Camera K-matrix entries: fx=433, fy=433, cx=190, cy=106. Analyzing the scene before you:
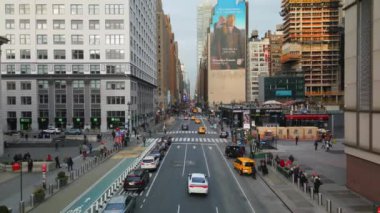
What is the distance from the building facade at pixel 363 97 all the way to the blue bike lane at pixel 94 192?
16.5 m

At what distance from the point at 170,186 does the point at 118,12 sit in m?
61.9

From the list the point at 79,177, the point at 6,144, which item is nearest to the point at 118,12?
the point at 6,144

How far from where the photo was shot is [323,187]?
30.1 meters

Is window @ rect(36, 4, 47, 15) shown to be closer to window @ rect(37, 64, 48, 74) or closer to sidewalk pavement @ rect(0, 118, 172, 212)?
window @ rect(37, 64, 48, 74)

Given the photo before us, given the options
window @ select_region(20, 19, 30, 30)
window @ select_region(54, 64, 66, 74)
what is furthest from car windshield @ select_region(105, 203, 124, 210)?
window @ select_region(20, 19, 30, 30)

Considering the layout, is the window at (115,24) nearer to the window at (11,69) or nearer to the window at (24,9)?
the window at (24,9)

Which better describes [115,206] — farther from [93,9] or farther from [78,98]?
[93,9]

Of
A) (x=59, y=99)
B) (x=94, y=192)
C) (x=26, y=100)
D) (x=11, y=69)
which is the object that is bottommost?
(x=94, y=192)

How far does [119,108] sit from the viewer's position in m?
85.9

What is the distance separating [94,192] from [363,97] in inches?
713

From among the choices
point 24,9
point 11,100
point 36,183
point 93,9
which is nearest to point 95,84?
point 93,9

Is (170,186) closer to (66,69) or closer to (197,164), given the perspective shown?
(197,164)

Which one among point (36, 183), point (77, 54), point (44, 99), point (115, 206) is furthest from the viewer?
point (44, 99)

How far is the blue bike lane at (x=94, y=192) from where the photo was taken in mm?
23953
